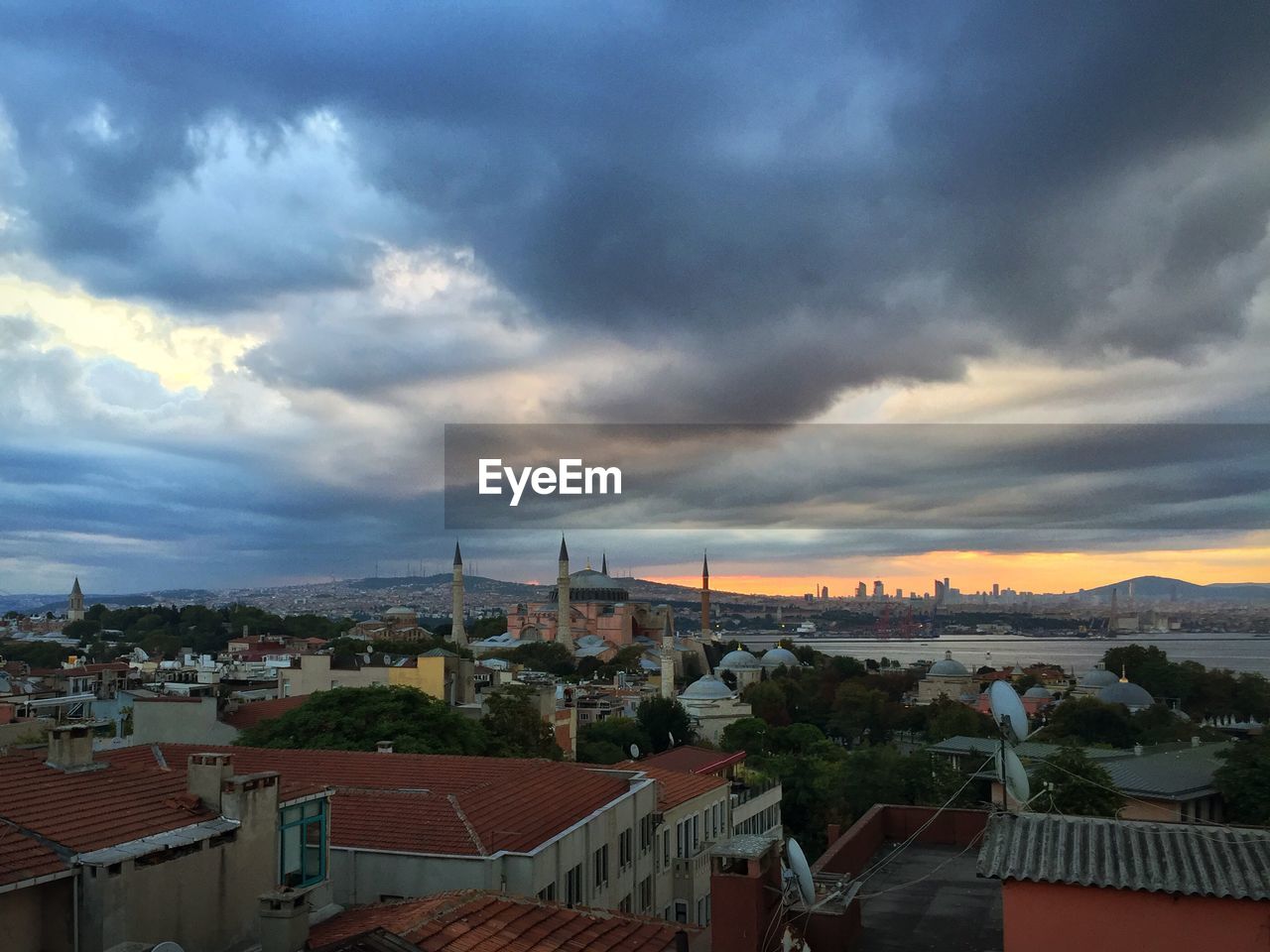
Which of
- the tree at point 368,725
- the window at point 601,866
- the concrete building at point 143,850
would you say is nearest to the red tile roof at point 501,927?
the concrete building at point 143,850

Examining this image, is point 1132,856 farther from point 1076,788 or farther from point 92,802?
point 1076,788

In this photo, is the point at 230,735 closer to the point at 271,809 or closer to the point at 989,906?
the point at 271,809

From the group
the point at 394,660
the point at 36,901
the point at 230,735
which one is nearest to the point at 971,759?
the point at 394,660

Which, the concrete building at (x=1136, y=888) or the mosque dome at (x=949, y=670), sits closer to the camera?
the concrete building at (x=1136, y=888)

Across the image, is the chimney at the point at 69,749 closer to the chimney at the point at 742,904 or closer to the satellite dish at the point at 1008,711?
the chimney at the point at 742,904

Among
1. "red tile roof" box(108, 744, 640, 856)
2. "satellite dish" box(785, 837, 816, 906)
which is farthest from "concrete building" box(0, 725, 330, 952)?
"satellite dish" box(785, 837, 816, 906)
